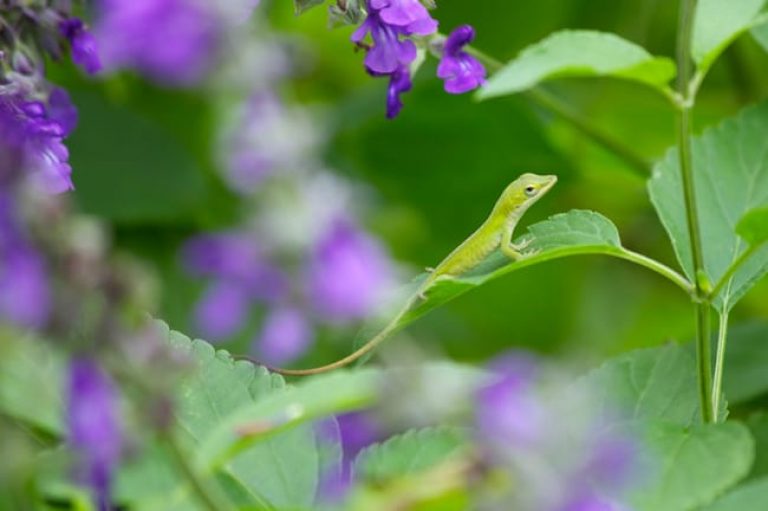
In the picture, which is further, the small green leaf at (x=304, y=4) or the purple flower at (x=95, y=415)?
the small green leaf at (x=304, y=4)

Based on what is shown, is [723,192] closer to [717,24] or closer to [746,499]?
[717,24]

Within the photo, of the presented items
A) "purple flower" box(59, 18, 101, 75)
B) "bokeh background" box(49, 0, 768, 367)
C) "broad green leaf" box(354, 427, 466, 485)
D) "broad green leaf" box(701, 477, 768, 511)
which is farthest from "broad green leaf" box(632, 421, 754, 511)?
"bokeh background" box(49, 0, 768, 367)

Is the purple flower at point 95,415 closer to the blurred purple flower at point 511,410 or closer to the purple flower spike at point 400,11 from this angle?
the blurred purple flower at point 511,410

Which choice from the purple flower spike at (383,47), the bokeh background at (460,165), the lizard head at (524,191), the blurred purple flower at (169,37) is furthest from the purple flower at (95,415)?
the bokeh background at (460,165)

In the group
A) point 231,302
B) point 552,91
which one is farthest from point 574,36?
point 552,91

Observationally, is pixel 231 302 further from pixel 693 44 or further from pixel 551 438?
pixel 693 44

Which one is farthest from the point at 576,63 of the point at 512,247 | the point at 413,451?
the point at 512,247
